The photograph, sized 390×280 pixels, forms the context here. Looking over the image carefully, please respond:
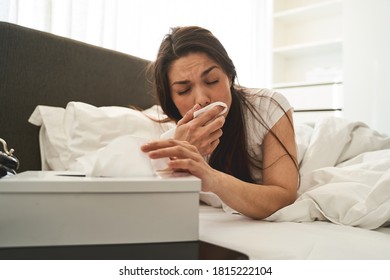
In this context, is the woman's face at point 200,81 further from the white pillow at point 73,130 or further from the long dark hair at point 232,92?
the white pillow at point 73,130

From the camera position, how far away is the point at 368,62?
2.16m

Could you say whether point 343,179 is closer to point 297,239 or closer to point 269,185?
point 269,185

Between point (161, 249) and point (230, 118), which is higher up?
point (230, 118)

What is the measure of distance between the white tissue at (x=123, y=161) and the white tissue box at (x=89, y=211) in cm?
6

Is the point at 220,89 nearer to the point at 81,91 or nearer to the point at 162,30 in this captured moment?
the point at 81,91

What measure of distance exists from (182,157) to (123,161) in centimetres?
11

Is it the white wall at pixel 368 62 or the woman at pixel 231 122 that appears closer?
the woman at pixel 231 122

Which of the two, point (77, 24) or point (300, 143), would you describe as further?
point (77, 24)

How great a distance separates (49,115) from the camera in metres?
1.02

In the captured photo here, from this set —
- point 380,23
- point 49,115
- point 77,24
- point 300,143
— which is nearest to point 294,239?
point 300,143

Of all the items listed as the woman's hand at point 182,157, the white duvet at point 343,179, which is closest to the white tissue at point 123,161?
the woman's hand at point 182,157

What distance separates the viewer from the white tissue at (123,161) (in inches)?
20.0

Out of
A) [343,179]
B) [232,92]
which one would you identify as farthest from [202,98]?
[343,179]
